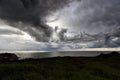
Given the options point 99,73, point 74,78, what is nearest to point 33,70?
point 74,78

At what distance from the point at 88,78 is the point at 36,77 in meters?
8.35

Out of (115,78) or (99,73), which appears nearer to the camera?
(115,78)

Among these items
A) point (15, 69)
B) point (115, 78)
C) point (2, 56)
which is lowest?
point (115, 78)

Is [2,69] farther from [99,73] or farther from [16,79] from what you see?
[99,73]

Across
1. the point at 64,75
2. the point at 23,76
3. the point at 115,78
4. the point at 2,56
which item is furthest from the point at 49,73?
the point at 2,56

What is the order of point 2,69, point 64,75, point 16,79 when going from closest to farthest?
point 16,79, point 64,75, point 2,69

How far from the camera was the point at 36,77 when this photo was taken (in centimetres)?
3075

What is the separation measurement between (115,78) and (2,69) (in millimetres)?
20063

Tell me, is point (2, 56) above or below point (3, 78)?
above

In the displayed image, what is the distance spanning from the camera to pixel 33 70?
35.7 m

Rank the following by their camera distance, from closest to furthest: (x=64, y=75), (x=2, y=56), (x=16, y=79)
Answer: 1. (x=16, y=79)
2. (x=64, y=75)
3. (x=2, y=56)

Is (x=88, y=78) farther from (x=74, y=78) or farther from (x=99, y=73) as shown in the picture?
(x=99, y=73)

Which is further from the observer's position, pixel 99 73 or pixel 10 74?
pixel 99 73

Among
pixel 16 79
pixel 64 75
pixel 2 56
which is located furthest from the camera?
pixel 2 56
